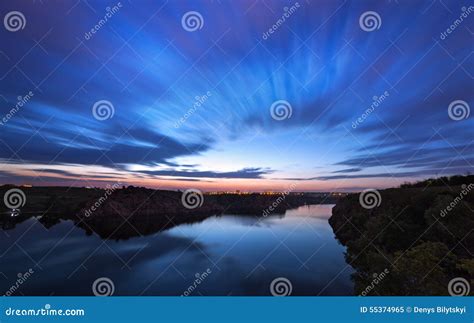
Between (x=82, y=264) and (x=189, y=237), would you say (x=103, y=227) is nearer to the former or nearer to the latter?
(x=189, y=237)

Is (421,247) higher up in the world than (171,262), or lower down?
lower down

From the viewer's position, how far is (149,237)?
67.3 m

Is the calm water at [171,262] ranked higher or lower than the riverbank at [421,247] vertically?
higher

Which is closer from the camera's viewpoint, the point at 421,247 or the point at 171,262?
the point at 421,247

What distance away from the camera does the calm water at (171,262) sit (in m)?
34.3

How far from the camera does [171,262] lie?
46250mm

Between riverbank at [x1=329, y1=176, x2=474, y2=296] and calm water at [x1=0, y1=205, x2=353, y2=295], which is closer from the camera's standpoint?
riverbank at [x1=329, y1=176, x2=474, y2=296]

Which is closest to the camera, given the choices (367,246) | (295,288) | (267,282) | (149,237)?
(367,246)

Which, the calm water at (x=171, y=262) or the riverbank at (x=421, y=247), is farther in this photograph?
the calm water at (x=171, y=262)

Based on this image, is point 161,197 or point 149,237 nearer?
point 149,237

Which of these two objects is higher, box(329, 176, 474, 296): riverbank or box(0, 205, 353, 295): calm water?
box(0, 205, 353, 295): calm water

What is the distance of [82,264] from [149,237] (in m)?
23.6

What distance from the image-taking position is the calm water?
3428cm
